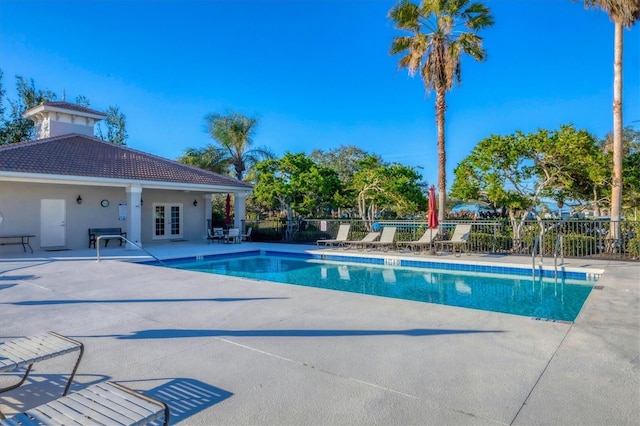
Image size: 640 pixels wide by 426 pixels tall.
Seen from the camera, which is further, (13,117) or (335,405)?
(13,117)

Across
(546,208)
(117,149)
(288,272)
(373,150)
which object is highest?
(373,150)

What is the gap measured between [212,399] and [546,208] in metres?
19.7

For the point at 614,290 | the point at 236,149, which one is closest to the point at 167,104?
the point at 236,149

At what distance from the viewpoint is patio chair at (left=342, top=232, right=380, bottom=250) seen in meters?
16.0

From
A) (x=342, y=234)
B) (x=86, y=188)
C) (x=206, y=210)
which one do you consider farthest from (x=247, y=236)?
(x=86, y=188)

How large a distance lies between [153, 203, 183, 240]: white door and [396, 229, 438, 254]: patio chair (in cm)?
1200

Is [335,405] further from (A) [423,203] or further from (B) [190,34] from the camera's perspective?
(B) [190,34]

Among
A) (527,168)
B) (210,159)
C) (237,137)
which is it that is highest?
(237,137)

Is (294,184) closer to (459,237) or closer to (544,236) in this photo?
(459,237)

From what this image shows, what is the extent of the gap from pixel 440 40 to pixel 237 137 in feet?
55.2

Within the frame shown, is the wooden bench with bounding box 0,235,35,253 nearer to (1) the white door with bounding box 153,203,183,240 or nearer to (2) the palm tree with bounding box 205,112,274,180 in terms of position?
(1) the white door with bounding box 153,203,183,240

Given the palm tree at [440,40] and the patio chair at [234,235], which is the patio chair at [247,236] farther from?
the palm tree at [440,40]

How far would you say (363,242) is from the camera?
1595 centimetres

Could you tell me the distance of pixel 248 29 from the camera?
19.0 m
